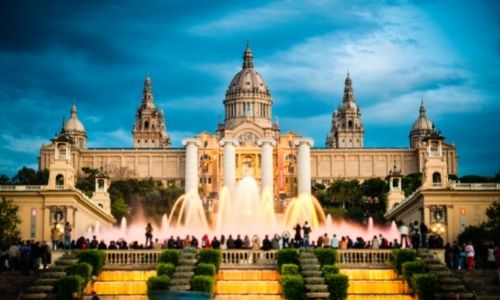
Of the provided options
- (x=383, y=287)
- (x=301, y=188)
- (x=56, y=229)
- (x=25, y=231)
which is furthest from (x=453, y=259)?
(x=301, y=188)

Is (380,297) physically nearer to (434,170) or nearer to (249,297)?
(249,297)

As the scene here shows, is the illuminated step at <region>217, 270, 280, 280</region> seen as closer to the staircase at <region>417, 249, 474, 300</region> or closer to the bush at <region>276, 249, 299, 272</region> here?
the bush at <region>276, 249, 299, 272</region>

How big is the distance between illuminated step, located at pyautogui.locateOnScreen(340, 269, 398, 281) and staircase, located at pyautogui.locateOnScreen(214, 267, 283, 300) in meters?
3.17

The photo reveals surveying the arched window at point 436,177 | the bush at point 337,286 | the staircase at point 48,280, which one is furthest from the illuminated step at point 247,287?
the arched window at point 436,177

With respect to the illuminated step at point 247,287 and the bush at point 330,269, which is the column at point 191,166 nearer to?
the illuminated step at point 247,287

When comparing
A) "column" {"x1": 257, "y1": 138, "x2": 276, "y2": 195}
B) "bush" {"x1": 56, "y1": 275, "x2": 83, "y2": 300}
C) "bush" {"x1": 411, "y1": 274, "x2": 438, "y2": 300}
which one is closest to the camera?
"bush" {"x1": 56, "y1": 275, "x2": 83, "y2": 300}

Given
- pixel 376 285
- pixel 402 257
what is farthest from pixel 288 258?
pixel 402 257

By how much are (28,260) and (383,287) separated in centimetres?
1613

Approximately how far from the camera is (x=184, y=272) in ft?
139

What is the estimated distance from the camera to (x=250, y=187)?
314 ft

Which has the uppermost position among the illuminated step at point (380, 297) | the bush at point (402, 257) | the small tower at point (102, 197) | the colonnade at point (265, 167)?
the colonnade at point (265, 167)

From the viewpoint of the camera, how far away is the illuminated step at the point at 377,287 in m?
43.1

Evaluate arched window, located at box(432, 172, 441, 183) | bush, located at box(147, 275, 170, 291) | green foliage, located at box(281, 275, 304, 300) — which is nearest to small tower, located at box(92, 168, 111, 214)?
arched window, located at box(432, 172, 441, 183)

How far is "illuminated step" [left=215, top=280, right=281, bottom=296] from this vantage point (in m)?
42.8
